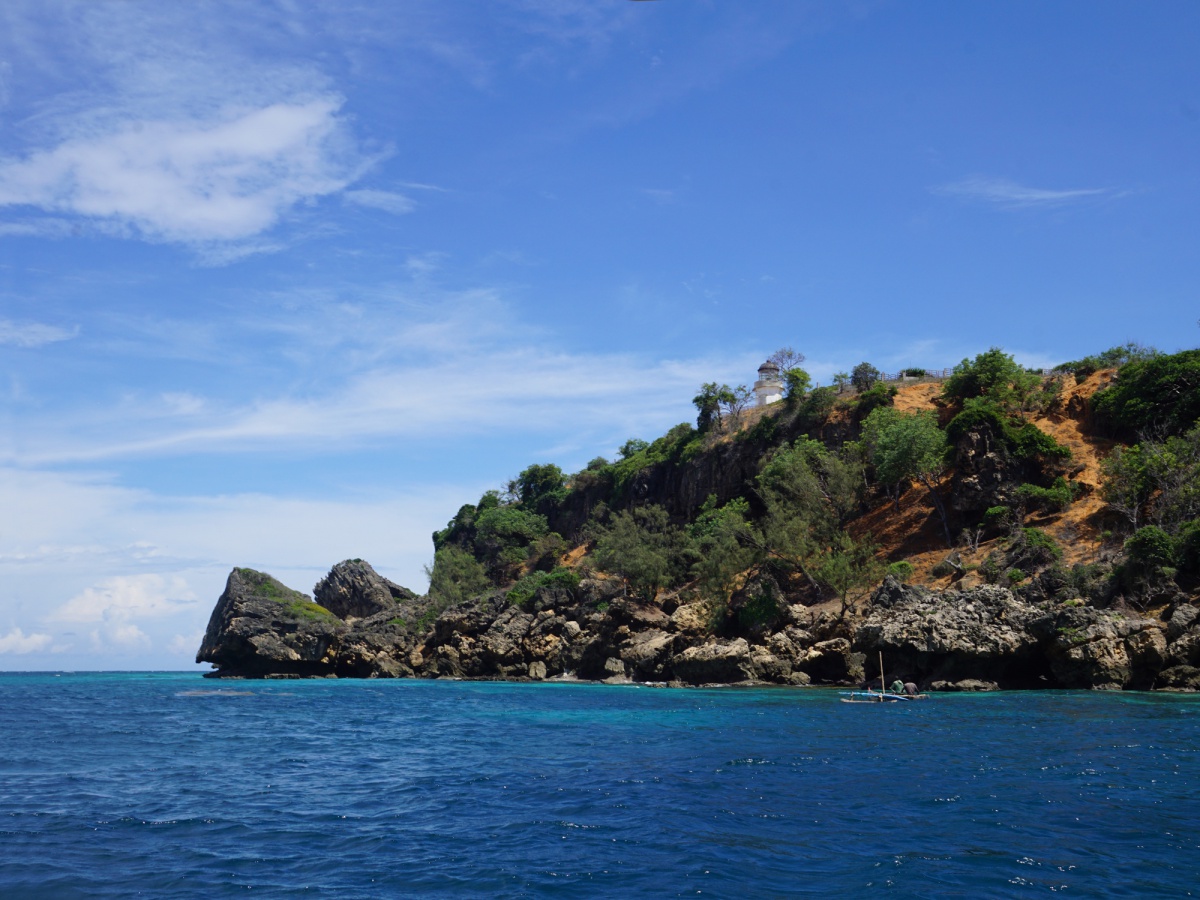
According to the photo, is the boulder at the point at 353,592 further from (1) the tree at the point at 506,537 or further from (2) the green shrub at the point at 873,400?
(2) the green shrub at the point at 873,400

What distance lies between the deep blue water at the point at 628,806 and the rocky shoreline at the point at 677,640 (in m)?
6.74

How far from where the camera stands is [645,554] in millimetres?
64938

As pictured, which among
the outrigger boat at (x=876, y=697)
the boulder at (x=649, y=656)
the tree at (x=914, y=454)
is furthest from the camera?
the tree at (x=914, y=454)

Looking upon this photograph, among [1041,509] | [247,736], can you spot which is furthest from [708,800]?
[1041,509]

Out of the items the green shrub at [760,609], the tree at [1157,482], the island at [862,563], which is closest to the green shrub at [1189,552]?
the island at [862,563]

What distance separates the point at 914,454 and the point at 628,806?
48.2 m

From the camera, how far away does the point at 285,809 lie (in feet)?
56.6

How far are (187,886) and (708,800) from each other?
31.6 feet

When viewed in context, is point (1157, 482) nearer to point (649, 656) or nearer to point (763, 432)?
point (649, 656)

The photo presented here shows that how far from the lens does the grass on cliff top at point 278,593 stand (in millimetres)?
83062

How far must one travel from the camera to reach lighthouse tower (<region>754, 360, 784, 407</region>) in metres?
91.4

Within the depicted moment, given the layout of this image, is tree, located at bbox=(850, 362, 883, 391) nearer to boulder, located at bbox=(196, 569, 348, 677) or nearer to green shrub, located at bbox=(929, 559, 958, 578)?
green shrub, located at bbox=(929, 559, 958, 578)

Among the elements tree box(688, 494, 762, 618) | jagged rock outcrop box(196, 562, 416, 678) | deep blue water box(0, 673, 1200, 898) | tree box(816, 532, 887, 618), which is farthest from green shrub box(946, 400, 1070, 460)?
jagged rock outcrop box(196, 562, 416, 678)

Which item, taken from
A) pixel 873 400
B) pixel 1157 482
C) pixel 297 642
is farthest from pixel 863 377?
pixel 297 642
